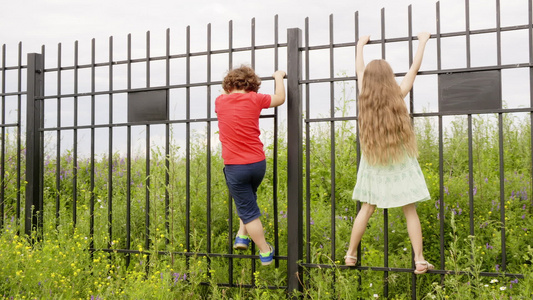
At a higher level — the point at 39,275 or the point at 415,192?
the point at 415,192

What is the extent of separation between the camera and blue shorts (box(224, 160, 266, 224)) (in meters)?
4.45

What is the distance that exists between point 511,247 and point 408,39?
2.37 metres

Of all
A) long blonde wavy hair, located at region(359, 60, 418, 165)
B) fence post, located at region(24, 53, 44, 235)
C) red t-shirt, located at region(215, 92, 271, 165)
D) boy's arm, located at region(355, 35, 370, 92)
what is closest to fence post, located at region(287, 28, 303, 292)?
red t-shirt, located at region(215, 92, 271, 165)

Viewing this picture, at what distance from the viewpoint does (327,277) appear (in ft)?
14.5

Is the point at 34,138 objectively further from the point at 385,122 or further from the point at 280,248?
the point at 385,122

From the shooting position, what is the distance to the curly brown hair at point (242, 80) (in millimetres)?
4520

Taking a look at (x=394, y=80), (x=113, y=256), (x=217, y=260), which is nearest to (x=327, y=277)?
(x=217, y=260)

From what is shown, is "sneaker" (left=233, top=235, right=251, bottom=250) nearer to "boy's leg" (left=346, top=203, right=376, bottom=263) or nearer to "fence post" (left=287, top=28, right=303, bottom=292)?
"fence post" (left=287, top=28, right=303, bottom=292)

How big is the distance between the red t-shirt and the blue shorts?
0.06 metres

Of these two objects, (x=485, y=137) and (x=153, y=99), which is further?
(x=485, y=137)

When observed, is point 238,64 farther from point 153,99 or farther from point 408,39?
point 408,39

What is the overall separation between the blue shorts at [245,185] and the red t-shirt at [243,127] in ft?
0.19

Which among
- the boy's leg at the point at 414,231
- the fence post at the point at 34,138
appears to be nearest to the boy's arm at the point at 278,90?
the boy's leg at the point at 414,231

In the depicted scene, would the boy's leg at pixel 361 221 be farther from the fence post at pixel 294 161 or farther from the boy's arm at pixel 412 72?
the boy's arm at pixel 412 72
